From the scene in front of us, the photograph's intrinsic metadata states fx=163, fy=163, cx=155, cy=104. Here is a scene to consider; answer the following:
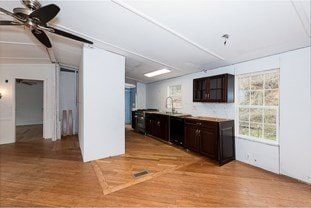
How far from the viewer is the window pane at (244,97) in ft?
12.3

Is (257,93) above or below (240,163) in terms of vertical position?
above

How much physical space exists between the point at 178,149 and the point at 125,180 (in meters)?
2.17

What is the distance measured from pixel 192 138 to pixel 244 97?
5.20ft

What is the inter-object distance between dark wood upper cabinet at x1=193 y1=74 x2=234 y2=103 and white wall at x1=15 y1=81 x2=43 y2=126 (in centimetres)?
809

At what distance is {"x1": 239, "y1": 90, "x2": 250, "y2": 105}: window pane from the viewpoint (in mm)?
3760

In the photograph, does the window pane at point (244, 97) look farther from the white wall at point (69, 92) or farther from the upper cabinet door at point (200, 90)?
the white wall at point (69, 92)

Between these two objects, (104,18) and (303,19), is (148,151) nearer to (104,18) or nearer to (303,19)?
(104,18)

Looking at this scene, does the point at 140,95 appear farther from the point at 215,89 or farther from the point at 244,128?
the point at 244,128

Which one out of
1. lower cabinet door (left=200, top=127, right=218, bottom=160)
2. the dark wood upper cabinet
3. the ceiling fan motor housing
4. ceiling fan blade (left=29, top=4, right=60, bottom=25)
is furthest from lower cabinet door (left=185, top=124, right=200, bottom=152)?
the ceiling fan motor housing

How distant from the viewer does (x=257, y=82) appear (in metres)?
3.57

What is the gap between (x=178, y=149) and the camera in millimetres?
4586

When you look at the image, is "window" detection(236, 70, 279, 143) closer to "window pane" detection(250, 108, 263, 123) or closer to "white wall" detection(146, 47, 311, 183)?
"window pane" detection(250, 108, 263, 123)

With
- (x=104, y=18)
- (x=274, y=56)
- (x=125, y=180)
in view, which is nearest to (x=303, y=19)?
(x=274, y=56)

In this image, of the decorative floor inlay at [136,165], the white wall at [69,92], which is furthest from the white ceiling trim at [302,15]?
the white wall at [69,92]
